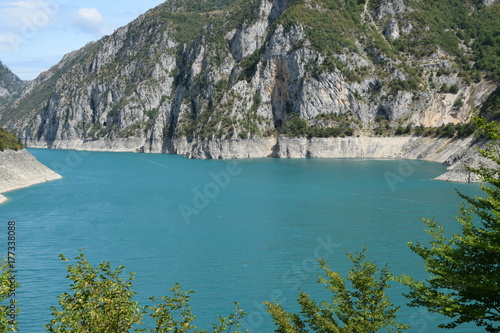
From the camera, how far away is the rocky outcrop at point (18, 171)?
8012 cm

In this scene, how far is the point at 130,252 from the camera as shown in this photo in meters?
43.8

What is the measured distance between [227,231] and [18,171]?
54.8m

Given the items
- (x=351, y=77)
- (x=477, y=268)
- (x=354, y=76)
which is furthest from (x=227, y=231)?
(x=354, y=76)

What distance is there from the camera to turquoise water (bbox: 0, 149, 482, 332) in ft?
108

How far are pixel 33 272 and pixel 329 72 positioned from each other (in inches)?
5634

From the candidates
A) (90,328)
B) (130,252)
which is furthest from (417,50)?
(90,328)

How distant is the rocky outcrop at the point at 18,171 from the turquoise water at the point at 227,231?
3.03m

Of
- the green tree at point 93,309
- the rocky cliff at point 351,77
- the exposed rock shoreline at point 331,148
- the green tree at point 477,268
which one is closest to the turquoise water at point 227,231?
the green tree at point 477,268

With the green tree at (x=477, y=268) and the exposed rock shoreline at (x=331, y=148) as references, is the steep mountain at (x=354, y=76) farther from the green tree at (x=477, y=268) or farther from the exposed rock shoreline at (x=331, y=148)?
the green tree at (x=477, y=268)

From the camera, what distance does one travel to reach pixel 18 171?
281ft

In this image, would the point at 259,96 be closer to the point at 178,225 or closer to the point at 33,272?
the point at 178,225

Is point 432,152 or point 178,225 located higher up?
point 432,152

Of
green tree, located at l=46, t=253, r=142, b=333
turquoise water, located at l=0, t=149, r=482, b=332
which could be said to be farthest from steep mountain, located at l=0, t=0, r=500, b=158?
green tree, located at l=46, t=253, r=142, b=333

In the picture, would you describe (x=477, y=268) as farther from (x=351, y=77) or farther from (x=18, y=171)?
(x=351, y=77)
